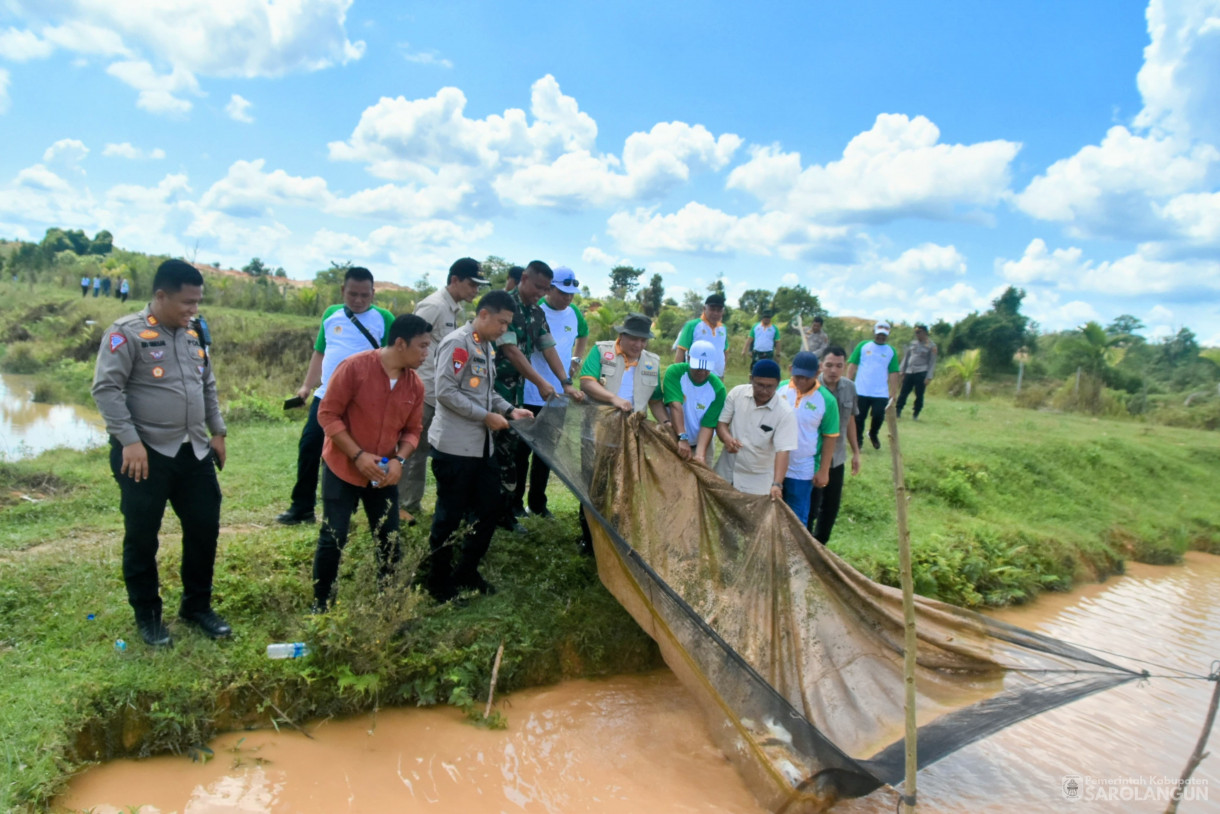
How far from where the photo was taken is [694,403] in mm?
5211

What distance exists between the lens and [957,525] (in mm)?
8109

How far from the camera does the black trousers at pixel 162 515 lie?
11.7 ft

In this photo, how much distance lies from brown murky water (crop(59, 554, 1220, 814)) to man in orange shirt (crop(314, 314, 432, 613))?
899 millimetres

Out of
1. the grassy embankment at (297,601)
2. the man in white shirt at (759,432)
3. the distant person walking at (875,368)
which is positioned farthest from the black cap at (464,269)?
the distant person walking at (875,368)

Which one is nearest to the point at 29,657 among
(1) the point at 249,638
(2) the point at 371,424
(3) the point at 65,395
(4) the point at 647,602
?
(1) the point at 249,638

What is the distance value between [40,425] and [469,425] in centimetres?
1160

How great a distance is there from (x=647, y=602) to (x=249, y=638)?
222cm

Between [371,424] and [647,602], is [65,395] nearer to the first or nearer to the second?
[371,424]

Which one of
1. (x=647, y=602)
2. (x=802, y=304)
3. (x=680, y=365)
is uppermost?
(x=802, y=304)

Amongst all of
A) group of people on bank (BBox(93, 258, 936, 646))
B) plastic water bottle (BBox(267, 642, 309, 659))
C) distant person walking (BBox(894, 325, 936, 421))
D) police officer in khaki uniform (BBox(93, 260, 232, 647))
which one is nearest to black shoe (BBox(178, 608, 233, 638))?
group of people on bank (BBox(93, 258, 936, 646))

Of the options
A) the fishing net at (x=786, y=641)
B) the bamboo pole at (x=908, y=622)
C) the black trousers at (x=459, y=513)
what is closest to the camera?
the bamboo pole at (x=908, y=622)

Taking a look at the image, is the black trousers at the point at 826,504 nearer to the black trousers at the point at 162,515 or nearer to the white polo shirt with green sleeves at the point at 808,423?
the white polo shirt with green sleeves at the point at 808,423

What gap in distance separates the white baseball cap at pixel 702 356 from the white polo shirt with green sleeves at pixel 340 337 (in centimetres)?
217

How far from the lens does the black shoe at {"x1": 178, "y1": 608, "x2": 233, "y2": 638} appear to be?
3957mm
